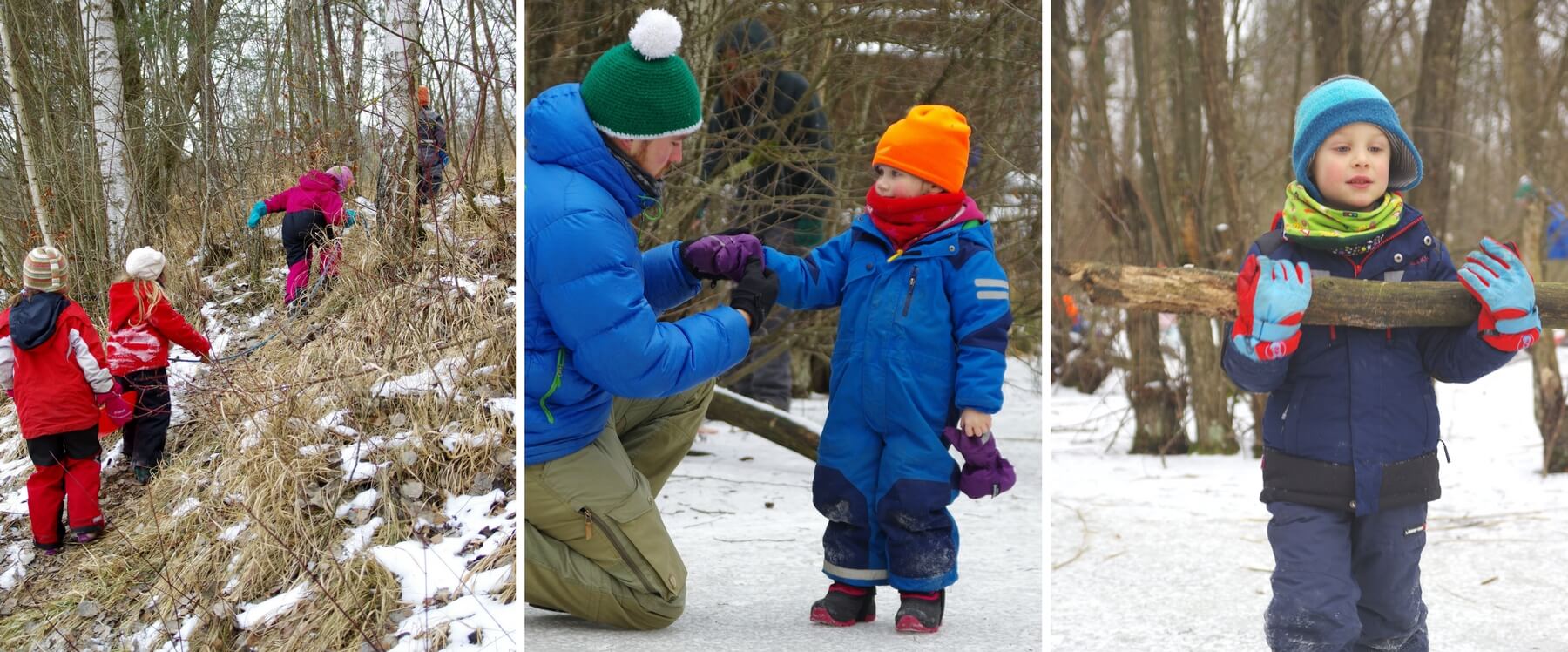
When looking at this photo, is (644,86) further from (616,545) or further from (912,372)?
(616,545)

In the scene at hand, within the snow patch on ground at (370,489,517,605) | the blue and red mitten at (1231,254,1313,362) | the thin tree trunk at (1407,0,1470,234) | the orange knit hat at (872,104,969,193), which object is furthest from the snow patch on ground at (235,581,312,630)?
the thin tree trunk at (1407,0,1470,234)

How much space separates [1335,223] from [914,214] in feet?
2.49

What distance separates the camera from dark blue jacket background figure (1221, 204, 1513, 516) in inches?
89.5

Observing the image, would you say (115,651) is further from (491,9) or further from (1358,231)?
(1358,231)

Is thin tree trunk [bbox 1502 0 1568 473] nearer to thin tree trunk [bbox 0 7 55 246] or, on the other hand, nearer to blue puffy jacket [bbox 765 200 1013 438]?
blue puffy jacket [bbox 765 200 1013 438]

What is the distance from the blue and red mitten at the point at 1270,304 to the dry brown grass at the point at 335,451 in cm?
125

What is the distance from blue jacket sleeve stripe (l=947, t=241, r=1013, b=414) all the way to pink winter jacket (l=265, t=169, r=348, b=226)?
1.15 m

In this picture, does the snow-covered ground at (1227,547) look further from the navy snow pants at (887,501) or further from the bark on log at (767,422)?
the navy snow pants at (887,501)

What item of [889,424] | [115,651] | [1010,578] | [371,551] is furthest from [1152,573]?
[115,651]

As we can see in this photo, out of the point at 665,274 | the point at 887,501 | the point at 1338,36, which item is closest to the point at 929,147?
the point at 665,274

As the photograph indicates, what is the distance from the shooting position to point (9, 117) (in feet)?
8.26

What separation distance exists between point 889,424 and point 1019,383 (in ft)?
6.79

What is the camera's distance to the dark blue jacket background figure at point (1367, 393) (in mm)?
2273

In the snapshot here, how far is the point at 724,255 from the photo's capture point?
2402 mm
